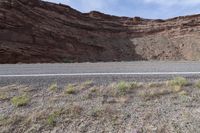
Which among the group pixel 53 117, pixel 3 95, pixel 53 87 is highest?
pixel 53 87

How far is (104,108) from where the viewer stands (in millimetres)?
6648

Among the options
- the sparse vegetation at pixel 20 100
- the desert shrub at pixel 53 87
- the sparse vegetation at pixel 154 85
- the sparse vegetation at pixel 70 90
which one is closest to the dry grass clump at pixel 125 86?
the sparse vegetation at pixel 154 85

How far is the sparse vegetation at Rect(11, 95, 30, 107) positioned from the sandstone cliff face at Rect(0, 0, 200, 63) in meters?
23.4

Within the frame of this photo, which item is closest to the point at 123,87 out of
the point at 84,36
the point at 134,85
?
the point at 134,85

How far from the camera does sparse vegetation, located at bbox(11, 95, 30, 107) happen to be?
7098 millimetres

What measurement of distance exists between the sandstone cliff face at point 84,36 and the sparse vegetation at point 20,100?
2338cm

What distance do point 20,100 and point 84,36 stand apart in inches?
1258

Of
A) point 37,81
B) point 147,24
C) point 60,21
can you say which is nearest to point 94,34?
point 60,21

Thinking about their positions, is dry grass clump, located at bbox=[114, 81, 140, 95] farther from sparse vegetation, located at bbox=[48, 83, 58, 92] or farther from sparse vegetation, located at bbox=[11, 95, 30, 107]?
sparse vegetation, located at bbox=[11, 95, 30, 107]

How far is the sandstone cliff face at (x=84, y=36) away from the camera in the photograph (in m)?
32.5

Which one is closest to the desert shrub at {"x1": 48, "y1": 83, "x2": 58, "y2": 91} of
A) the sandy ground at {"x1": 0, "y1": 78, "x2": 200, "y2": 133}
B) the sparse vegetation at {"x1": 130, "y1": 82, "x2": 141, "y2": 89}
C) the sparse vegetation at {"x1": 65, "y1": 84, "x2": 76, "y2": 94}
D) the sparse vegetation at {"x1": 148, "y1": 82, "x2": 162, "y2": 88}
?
the sandy ground at {"x1": 0, "y1": 78, "x2": 200, "y2": 133}

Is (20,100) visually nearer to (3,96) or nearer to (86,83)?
(3,96)

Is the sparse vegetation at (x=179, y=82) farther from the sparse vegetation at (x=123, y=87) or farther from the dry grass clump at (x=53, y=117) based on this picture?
the dry grass clump at (x=53, y=117)

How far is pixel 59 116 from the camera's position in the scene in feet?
21.4
